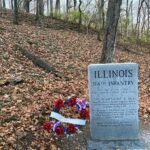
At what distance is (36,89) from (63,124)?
6.70ft

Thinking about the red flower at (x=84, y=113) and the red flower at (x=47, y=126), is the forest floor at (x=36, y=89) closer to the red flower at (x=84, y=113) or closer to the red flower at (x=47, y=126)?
the red flower at (x=47, y=126)

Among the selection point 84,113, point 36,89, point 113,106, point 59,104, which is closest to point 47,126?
point 59,104

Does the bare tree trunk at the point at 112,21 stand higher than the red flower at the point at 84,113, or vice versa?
the bare tree trunk at the point at 112,21

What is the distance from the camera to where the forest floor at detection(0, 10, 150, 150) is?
20.0ft

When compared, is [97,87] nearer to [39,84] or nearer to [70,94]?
[70,94]

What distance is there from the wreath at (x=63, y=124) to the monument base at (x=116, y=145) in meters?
0.44

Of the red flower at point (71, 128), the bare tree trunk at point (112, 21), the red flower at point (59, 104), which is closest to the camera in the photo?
the red flower at point (71, 128)

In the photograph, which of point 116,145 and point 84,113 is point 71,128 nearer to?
point 84,113

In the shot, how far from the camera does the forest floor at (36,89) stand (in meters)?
6.11

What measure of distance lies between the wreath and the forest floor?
109mm

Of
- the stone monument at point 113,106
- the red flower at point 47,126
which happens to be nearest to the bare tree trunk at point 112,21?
the stone monument at point 113,106

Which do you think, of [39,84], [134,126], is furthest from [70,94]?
[134,126]

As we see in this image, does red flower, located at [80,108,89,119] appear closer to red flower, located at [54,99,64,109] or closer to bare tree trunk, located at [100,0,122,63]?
red flower, located at [54,99,64,109]

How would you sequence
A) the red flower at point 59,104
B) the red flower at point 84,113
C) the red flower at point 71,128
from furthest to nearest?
the red flower at point 84,113
the red flower at point 59,104
the red flower at point 71,128
